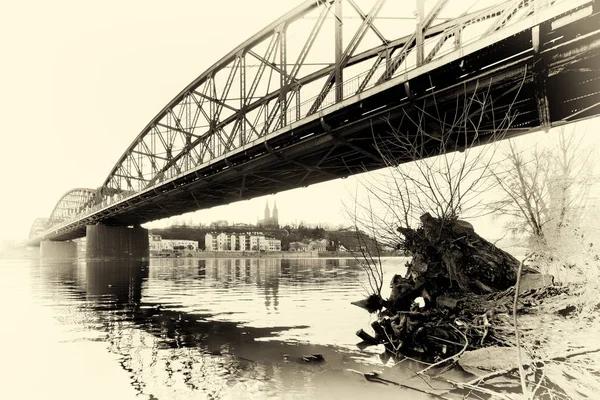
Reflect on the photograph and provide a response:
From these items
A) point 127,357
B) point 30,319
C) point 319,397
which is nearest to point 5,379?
point 127,357

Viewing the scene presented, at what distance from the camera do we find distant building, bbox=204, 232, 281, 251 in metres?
180

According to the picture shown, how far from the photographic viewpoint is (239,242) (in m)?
185

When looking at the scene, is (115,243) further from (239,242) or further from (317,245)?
(239,242)

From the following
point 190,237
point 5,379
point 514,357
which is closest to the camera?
point 514,357

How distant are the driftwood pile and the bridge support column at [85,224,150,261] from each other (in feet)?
217

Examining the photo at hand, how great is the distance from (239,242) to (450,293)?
177899 mm

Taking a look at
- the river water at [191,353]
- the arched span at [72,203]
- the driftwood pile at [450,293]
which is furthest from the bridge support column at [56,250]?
the driftwood pile at [450,293]

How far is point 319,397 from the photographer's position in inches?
251

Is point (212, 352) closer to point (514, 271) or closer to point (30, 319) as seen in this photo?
point (514, 271)

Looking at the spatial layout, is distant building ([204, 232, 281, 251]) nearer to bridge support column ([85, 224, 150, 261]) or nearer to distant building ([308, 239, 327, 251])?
distant building ([308, 239, 327, 251])

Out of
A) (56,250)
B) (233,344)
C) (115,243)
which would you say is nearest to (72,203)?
(56,250)

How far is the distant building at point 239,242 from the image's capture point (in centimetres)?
17988

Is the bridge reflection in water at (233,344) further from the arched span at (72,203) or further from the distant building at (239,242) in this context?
the distant building at (239,242)

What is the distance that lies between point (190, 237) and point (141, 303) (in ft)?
588
